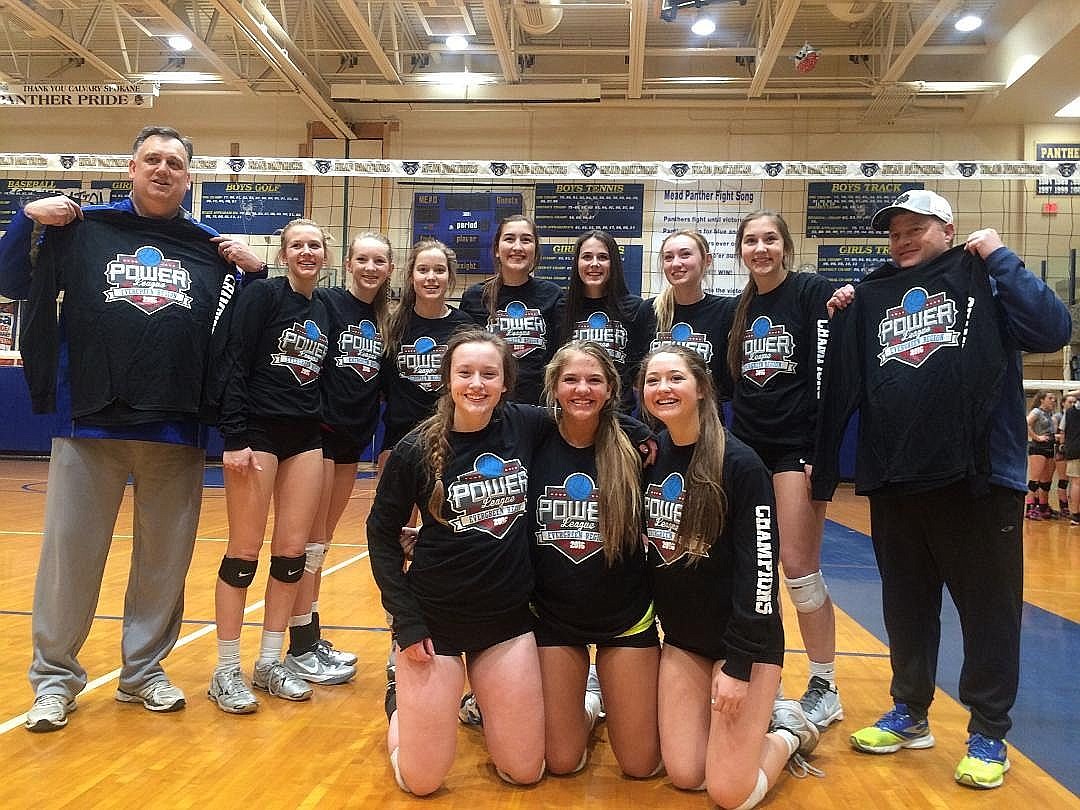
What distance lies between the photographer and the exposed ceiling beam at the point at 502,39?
945 cm

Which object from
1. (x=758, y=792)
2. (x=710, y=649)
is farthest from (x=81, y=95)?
(x=758, y=792)

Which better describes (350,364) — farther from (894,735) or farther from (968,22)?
(968,22)

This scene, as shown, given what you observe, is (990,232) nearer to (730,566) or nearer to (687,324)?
(687,324)

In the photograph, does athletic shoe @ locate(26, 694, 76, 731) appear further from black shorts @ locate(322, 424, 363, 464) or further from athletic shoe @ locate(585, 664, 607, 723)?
athletic shoe @ locate(585, 664, 607, 723)

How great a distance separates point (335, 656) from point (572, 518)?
4.80 ft

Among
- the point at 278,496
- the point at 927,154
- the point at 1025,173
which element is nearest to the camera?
the point at 278,496

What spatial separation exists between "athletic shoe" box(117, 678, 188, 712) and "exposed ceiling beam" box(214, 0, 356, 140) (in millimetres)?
8082

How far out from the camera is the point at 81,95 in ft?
35.4

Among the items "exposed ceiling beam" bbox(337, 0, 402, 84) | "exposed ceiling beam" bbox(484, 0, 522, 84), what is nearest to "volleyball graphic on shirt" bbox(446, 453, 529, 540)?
"exposed ceiling beam" bbox(484, 0, 522, 84)

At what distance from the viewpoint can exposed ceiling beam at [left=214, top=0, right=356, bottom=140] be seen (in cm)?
933

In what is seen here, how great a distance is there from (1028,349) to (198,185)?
39.8 feet

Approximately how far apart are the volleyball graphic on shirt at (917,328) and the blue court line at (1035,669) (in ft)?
4.30

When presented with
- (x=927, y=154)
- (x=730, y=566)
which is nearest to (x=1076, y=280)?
(x=927, y=154)

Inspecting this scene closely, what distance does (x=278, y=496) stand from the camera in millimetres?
3082
